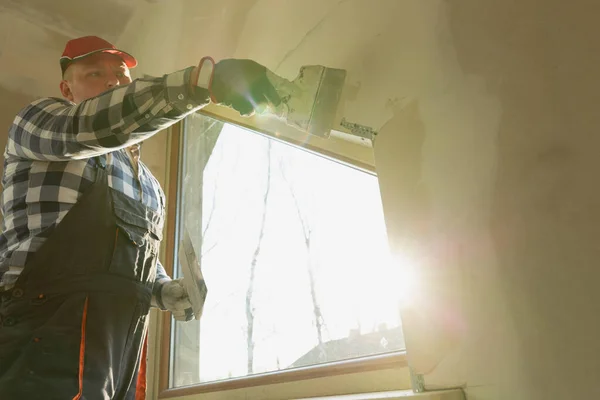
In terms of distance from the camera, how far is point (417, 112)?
0.71 meters

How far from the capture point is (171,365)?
1.68 meters

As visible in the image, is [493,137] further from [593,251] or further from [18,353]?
[18,353]

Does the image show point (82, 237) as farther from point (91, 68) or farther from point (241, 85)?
point (91, 68)

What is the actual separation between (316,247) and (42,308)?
697mm

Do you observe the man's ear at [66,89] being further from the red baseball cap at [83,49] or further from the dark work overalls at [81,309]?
the dark work overalls at [81,309]

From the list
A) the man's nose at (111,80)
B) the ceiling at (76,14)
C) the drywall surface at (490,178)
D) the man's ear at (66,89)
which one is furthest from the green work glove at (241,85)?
the ceiling at (76,14)

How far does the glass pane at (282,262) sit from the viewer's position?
1102 millimetres

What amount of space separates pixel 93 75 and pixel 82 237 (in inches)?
20.1

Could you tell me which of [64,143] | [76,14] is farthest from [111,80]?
[76,14]

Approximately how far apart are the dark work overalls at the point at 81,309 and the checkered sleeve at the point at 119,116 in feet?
0.43

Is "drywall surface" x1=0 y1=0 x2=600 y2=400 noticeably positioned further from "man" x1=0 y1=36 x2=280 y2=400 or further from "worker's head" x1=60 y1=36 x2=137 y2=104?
"worker's head" x1=60 y1=36 x2=137 y2=104

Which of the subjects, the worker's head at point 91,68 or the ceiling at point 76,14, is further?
the ceiling at point 76,14

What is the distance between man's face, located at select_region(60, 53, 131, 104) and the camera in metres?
1.18

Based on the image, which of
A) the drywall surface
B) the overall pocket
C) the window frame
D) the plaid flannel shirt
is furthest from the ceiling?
the drywall surface
